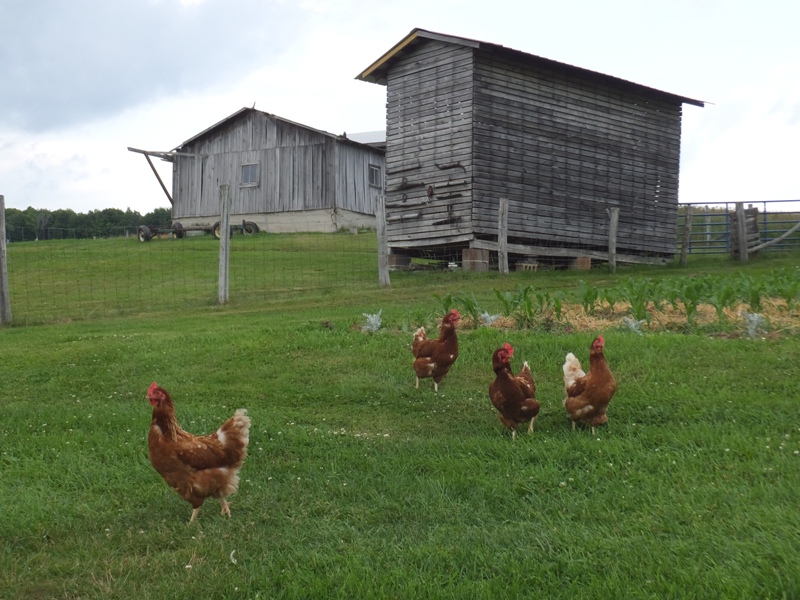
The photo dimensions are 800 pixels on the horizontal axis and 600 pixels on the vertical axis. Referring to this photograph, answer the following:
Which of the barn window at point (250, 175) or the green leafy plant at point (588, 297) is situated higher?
the barn window at point (250, 175)

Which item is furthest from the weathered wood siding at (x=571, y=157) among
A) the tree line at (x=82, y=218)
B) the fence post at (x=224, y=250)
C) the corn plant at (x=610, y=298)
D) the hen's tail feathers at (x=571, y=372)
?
the tree line at (x=82, y=218)

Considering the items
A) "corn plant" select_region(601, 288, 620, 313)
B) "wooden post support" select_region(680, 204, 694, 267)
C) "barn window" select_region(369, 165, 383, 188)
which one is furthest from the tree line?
"corn plant" select_region(601, 288, 620, 313)

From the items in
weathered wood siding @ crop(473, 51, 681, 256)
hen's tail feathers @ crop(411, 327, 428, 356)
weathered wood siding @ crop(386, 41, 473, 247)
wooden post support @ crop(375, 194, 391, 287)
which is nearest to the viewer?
hen's tail feathers @ crop(411, 327, 428, 356)

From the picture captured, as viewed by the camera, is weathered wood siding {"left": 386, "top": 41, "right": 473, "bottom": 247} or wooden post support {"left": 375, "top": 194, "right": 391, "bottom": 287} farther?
weathered wood siding {"left": 386, "top": 41, "right": 473, "bottom": 247}

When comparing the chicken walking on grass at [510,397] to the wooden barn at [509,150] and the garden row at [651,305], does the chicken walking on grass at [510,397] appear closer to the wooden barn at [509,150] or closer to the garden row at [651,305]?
the garden row at [651,305]

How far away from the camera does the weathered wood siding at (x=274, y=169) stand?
3553 centimetres

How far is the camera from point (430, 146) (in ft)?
71.1

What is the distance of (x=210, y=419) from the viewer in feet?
22.0

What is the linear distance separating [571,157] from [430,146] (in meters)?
4.87

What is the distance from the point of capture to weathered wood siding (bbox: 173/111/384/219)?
35.5 metres

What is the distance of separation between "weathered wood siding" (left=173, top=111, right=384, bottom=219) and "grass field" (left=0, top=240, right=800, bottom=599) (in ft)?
87.4

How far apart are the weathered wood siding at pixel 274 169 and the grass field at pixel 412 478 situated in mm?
26653

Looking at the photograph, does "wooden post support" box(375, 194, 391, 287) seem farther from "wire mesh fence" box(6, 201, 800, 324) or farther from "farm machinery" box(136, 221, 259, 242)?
"farm machinery" box(136, 221, 259, 242)

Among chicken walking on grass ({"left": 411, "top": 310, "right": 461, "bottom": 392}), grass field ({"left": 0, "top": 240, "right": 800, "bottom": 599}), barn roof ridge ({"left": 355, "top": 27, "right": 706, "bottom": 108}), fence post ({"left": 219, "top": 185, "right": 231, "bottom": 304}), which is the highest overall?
barn roof ridge ({"left": 355, "top": 27, "right": 706, "bottom": 108})
